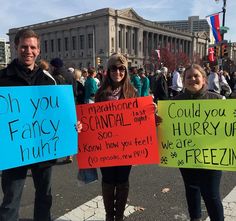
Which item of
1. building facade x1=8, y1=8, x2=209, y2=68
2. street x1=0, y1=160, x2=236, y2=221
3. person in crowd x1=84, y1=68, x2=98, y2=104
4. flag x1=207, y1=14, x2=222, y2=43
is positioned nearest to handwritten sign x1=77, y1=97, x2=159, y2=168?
street x1=0, y1=160, x2=236, y2=221

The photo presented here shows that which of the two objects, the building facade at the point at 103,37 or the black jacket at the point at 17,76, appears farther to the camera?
the building facade at the point at 103,37

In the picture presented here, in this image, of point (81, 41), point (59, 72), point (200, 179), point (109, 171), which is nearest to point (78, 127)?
point (109, 171)

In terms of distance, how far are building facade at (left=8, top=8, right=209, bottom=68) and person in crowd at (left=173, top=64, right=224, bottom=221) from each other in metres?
76.8

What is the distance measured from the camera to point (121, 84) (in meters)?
3.14

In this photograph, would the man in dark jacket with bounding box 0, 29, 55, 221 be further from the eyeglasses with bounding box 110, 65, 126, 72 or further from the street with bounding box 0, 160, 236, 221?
the street with bounding box 0, 160, 236, 221

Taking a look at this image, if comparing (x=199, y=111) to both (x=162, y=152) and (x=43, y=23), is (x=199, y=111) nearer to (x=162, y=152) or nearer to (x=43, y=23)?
(x=162, y=152)

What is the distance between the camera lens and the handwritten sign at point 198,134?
9.74 feet

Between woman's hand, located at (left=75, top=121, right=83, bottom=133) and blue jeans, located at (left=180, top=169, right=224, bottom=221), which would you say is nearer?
blue jeans, located at (left=180, top=169, right=224, bottom=221)

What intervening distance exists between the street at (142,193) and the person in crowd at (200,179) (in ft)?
1.96

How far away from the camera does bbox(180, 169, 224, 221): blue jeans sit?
2.90m

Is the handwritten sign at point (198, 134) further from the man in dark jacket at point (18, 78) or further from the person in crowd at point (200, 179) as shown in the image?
the man in dark jacket at point (18, 78)

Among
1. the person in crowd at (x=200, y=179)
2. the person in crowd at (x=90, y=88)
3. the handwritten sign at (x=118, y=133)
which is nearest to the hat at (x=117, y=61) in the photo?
the handwritten sign at (x=118, y=133)

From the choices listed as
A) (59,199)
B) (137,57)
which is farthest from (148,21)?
(59,199)

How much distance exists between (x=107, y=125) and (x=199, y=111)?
879 mm
